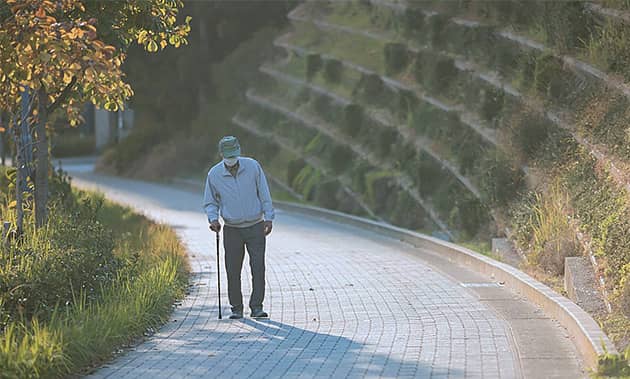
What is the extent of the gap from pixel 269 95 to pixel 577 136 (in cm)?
2317

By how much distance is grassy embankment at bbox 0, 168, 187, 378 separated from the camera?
931cm

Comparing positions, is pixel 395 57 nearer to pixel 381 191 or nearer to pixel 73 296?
pixel 381 191

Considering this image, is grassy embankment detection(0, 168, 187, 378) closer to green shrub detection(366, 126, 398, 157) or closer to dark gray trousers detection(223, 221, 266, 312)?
dark gray trousers detection(223, 221, 266, 312)

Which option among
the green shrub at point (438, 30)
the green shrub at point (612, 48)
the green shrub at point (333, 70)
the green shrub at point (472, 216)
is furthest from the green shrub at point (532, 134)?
the green shrub at point (333, 70)

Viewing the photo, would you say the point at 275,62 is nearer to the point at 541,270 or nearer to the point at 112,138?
the point at 112,138

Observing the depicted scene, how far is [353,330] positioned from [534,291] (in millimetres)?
2450

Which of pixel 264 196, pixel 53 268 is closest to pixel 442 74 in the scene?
pixel 264 196

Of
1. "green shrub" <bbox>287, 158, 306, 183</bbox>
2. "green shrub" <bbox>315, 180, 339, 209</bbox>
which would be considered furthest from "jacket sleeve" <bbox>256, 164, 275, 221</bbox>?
"green shrub" <bbox>287, 158, 306, 183</bbox>

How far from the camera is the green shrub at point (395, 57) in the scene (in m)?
28.8

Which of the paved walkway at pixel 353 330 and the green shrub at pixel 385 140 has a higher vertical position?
the green shrub at pixel 385 140

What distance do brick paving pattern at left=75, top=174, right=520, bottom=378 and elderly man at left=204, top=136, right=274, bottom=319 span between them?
16.3 inches

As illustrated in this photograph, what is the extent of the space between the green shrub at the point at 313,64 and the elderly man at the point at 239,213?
2219 cm

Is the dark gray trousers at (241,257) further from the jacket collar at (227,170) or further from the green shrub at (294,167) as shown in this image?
the green shrub at (294,167)

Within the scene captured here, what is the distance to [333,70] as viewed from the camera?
33469 millimetres
